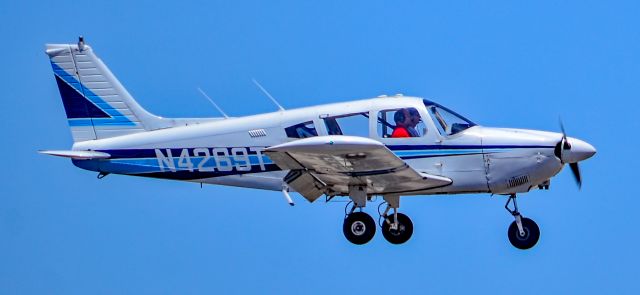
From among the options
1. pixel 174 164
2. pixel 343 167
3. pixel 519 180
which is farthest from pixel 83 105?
pixel 519 180

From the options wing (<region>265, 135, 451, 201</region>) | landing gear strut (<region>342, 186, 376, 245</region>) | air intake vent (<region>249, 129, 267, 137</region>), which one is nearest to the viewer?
wing (<region>265, 135, 451, 201</region>)

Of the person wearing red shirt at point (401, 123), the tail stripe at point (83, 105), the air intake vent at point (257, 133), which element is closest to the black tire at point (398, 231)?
the person wearing red shirt at point (401, 123)

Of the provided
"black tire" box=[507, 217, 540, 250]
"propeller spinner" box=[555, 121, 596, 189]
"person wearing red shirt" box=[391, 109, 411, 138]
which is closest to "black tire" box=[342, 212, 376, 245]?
"person wearing red shirt" box=[391, 109, 411, 138]

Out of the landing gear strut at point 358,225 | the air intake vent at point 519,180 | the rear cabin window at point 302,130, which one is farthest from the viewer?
the landing gear strut at point 358,225

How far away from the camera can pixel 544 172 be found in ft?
67.2

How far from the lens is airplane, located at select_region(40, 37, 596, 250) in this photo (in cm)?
2042

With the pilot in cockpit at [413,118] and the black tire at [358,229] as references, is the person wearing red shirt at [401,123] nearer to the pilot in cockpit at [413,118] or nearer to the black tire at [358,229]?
the pilot in cockpit at [413,118]

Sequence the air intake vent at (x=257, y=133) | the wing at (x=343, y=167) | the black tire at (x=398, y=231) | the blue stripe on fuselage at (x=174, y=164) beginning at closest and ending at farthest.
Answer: the wing at (x=343, y=167)
the air intake vent at (x=257, y=133)
the blue stripe on fuselage at (x=174, y=164)
the black tire at (x=398, y=231)

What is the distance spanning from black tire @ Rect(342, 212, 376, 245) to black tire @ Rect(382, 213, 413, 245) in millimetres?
567

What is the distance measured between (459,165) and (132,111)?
19.3 feet

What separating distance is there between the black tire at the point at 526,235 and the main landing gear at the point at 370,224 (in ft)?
6.21

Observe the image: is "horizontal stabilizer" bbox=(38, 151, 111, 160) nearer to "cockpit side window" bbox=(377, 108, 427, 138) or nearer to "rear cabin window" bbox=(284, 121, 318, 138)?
"rear cabin window" bbox=(284, 121, 318, 138)

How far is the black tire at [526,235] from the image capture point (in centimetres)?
2078

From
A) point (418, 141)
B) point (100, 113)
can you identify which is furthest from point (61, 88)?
point (418, 141)
